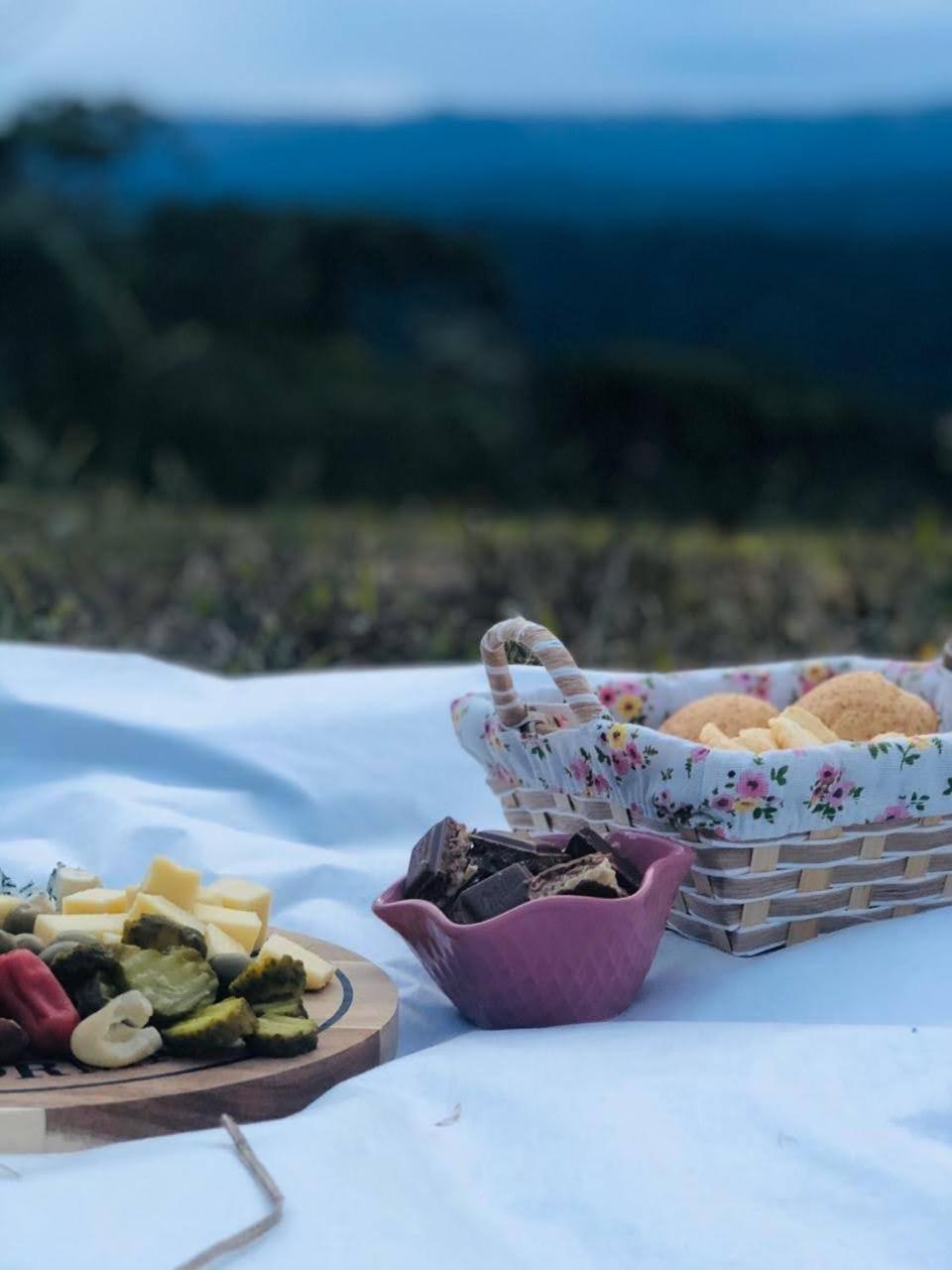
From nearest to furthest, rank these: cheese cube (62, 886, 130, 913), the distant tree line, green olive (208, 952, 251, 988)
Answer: green olive (208, 952, 251, 988) → cheese cube (62, 886, 130, 913) → the distant tree line

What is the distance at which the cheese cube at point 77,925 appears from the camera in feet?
4.46

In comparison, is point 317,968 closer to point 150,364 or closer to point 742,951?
point 742,951

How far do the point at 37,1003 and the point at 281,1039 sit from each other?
181mm

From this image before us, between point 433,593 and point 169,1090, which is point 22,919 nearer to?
point 169,1090

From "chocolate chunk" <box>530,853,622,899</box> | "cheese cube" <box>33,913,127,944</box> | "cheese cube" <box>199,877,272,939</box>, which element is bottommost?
"cheese cube" <box>199,877,272,939</box>

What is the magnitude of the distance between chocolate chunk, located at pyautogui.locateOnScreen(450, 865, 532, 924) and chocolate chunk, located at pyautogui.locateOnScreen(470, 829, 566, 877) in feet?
0.18

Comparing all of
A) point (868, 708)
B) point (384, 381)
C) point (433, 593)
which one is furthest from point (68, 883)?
point (384, 381)

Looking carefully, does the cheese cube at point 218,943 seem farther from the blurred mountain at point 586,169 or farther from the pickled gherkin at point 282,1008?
the blurred mountain at point 586,169

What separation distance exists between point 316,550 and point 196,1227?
8.49 ft

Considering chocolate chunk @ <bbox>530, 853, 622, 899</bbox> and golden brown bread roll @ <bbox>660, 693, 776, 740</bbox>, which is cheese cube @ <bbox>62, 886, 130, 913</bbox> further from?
golden brown bread roll @ <bbox>660, 693, 776, 740</bbox>

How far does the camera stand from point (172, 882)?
4.75 feet

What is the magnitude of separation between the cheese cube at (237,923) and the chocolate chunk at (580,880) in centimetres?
23

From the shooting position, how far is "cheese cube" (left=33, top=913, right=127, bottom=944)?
1.36 meters

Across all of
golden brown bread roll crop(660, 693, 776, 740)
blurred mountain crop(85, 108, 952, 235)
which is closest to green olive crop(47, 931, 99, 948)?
golden brown bread roll crop(660, 693, 776, 740)
